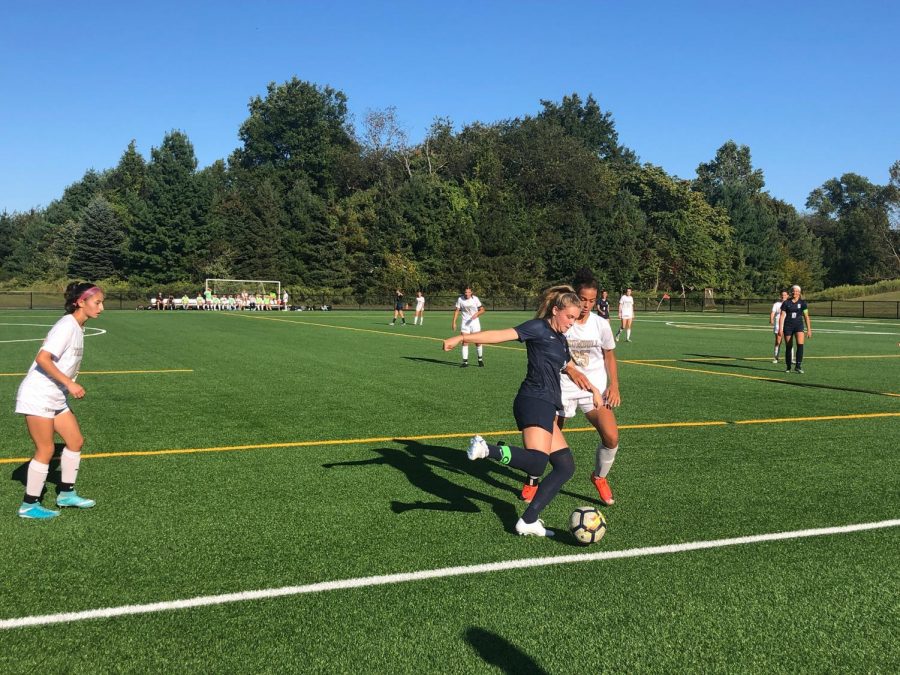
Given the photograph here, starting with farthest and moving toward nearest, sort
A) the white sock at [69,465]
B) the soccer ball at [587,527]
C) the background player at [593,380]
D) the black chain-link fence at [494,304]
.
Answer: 1. the black chain-link fence at [494,304]
2. the background player at [593,380]
3. the white sock at [69,465]
4. the soccer ball at [587,527]

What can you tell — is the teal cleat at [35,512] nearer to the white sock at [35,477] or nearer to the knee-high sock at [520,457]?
the white sock at [35,477]

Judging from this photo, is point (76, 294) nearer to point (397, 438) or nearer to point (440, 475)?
point (440, 475)

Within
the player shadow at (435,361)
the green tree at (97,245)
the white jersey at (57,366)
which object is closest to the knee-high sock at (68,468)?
the white jersey at (57,366)

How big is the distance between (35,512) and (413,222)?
74102 millimetres

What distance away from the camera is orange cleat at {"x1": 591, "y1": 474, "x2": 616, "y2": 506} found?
6.62m

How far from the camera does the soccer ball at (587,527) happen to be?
5477 millimetres

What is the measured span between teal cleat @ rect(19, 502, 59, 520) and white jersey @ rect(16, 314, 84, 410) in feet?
2.71

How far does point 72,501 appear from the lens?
20.7ft

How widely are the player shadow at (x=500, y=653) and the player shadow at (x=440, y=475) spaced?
1867mm

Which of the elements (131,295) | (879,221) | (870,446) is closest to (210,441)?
(870,446)

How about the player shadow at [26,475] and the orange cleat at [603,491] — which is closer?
the orange cleat at [603,491]

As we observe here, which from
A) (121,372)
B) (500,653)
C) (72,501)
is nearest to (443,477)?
(72,501)

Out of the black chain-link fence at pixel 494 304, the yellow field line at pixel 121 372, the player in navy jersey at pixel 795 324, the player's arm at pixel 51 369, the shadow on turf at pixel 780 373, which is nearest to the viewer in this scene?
the player's arm at pixel 51 369

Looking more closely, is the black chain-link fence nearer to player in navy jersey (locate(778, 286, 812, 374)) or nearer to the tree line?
the tree line
